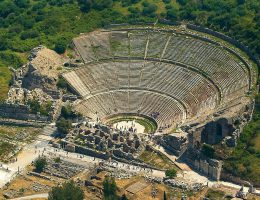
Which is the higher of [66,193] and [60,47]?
[60,47]

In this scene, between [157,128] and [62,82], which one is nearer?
[157,128]

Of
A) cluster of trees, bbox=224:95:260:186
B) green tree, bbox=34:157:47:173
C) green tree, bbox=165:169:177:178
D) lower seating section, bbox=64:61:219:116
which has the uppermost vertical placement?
lower seating section, bbox=64:61:219:116

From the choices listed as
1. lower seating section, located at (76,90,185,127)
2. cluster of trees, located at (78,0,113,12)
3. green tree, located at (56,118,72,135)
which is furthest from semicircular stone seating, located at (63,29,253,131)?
cluster of trees, located at (78,0,113,12)

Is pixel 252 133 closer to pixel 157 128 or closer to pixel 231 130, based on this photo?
pixel 231 130

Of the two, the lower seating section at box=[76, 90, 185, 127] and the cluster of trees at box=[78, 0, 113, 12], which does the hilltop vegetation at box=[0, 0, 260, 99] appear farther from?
the lower seating section at box=[76, 90, 185, 127]

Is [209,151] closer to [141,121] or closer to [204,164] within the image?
[204,164]

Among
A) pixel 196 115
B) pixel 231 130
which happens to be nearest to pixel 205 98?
pixel 196 115

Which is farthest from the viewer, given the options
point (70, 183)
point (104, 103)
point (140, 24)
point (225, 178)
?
point (140, 24)

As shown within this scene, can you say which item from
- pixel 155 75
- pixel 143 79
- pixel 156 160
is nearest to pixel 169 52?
pixel 155 75
